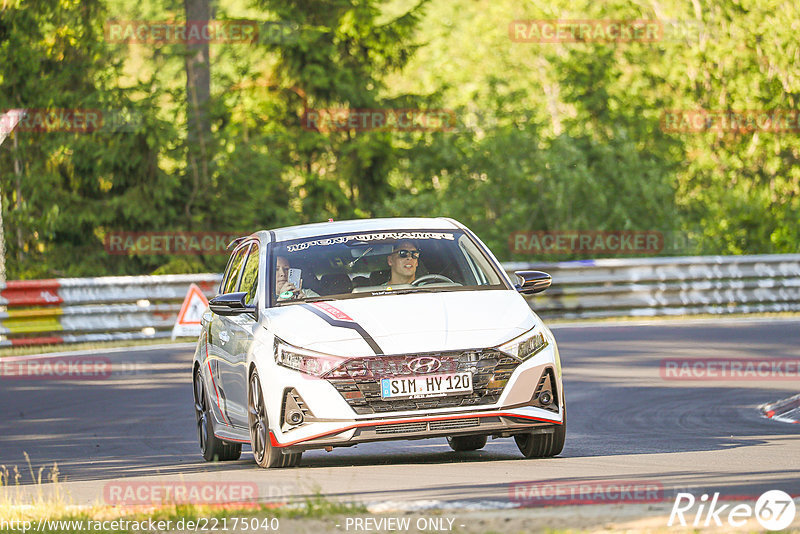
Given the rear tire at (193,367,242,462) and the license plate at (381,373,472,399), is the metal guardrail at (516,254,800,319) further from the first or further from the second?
the license plate at (381,373,472,399)

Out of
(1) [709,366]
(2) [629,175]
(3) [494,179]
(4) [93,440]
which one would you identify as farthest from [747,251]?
(4) [93,440]

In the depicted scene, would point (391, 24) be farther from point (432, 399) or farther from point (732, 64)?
point (432, 399)

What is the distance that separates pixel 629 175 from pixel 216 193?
Answer: 956cm

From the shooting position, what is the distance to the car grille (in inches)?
354

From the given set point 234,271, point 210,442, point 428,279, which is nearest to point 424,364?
point 428,279

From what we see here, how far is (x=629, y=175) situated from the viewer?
114ft

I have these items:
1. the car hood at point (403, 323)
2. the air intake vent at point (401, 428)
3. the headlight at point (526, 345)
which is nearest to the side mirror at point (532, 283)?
the car hood at point (403, 323)

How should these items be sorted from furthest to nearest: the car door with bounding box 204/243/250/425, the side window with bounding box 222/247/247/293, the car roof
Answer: the side window with bounding box 222/247/247/293 < the car roof < the car door with bounding box 204/243/250/425

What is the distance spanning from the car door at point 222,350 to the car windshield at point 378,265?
2.28ft

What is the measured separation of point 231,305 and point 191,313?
12954mm

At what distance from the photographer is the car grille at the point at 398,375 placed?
9000mm

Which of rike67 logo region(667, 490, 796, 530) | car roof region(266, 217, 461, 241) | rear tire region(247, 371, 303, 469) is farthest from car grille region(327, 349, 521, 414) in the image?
rike67 logo region(667, 490, 796, 530)

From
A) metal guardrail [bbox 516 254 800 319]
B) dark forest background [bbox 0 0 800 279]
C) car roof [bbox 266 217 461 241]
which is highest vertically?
car roof [bbox 266 217 461 241]

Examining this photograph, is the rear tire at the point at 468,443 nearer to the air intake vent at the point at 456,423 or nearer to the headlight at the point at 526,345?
the headlight at the point at 526,345
